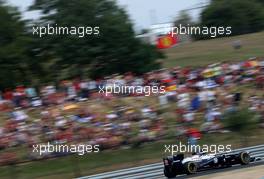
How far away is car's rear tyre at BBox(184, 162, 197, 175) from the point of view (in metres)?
14.5

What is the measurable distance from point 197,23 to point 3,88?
36115 millimetres

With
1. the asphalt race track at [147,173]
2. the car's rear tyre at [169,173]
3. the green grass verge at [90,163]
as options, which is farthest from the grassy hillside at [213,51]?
the car's rear tyre at [169,173]

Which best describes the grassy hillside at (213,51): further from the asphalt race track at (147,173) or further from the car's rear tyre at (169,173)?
Answer: the car's rear tyre at (169,173)

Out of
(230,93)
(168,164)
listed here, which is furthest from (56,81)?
(168,164)

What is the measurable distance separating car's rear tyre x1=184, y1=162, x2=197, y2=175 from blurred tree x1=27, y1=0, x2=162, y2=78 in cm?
2201

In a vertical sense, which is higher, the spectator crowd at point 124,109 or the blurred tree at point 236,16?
the blurred tree at point 236,16

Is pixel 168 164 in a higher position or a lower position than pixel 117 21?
lower

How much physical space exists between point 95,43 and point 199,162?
23.9 metres

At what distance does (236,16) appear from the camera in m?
61.1

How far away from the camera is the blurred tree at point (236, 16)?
60.2 meters

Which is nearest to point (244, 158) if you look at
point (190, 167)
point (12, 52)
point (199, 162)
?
point (199, 162)

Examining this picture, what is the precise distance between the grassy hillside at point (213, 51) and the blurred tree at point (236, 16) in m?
2.09

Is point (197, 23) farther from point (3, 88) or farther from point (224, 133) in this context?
point (224, 133)

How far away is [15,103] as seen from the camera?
875 inches
